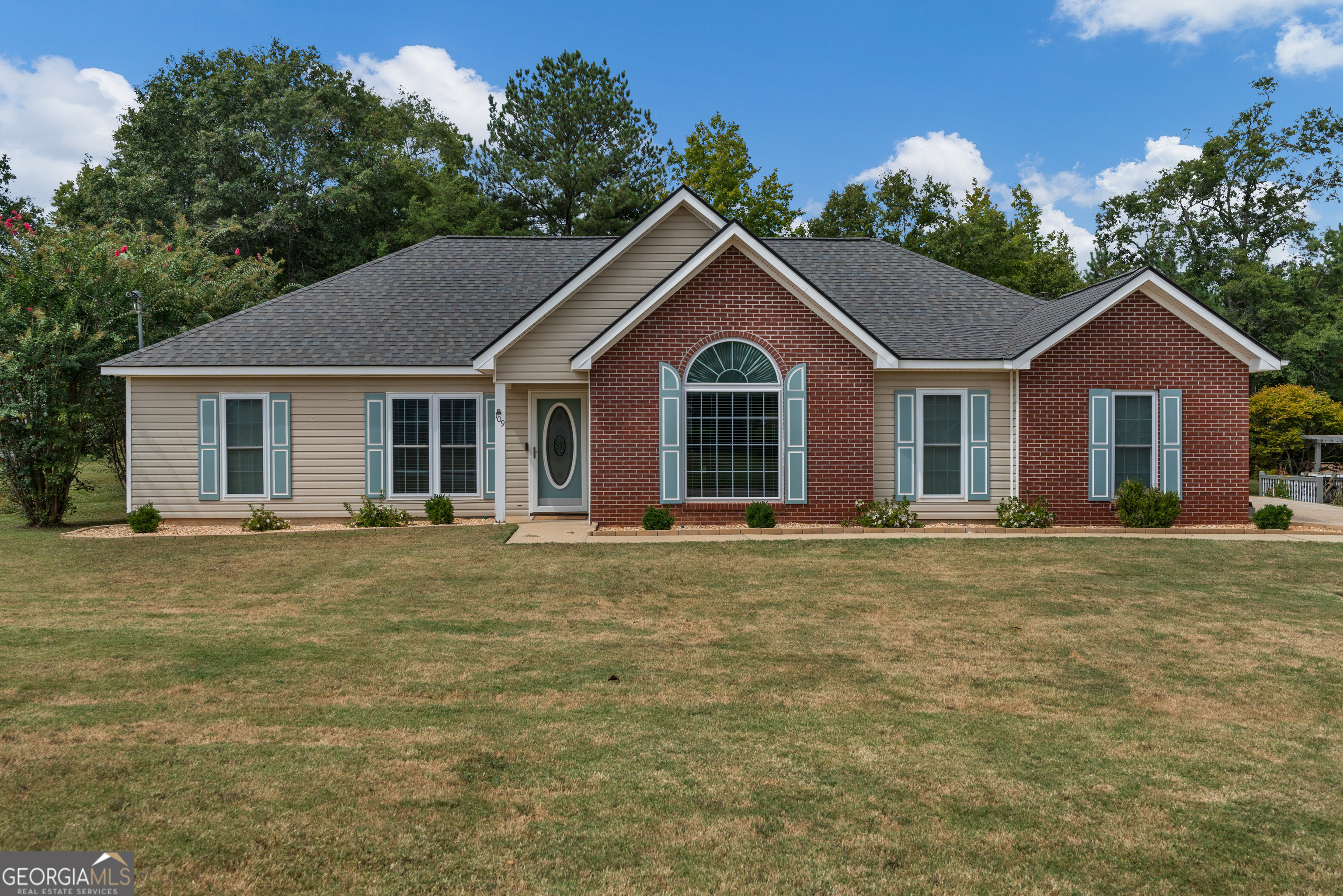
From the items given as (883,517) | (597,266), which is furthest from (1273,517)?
(597,266)

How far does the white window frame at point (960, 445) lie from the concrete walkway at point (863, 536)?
52.7 inches

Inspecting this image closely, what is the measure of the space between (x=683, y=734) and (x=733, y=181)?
1448 inches

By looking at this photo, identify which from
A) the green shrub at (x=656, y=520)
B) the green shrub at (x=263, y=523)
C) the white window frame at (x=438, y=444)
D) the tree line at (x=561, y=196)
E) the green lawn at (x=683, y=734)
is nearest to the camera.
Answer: the green lawn at (x=683, y=734)

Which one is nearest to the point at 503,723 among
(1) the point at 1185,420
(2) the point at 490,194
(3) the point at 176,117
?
(1) the point at 1185,420

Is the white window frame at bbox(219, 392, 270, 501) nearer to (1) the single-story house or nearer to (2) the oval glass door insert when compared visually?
(1) the single-story house

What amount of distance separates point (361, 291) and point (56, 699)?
13.7m

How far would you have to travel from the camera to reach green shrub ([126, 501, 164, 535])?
14789 millimetres

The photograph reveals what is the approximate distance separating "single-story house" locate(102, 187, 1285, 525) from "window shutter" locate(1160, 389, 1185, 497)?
38mm

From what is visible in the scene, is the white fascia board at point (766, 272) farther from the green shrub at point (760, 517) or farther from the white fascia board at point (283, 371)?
the green shrub at point (760, 517)

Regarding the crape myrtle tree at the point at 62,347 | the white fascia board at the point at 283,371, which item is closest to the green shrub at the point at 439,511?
the white fascia board at the point at 283,371

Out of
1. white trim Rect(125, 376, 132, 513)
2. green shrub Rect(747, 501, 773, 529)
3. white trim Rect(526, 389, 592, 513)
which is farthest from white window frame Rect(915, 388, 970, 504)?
white trim Rect(125, 376, 132, 513)

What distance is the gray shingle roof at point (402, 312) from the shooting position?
15773 millimetres

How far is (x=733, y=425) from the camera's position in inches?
577

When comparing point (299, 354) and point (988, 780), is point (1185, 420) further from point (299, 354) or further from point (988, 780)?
point (299, 354)
